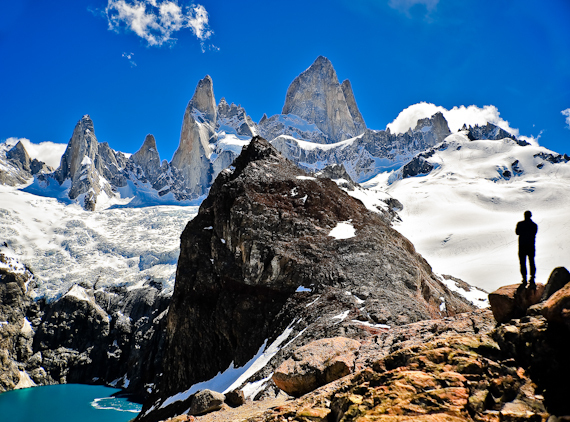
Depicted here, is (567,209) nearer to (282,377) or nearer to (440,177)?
(440,177)

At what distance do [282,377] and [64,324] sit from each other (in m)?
109

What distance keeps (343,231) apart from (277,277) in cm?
812

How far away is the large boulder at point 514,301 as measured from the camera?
28.7 ft

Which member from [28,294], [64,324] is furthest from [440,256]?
[28,294]

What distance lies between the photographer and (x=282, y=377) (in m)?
11.1

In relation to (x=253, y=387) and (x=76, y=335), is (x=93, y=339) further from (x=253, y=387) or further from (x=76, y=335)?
(x=253, y=387)

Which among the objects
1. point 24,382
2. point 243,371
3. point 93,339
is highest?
point 243,371

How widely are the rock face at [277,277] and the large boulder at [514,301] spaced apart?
1195cm

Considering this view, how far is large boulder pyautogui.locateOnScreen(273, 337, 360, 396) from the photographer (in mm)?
10648

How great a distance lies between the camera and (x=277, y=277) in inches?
1185

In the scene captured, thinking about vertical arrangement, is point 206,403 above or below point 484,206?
below

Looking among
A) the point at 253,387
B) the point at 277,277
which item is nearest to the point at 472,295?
the point at 277,277

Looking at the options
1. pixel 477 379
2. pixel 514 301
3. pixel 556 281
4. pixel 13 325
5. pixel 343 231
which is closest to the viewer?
pixel 477 379

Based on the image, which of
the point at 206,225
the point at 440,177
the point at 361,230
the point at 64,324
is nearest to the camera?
the point at 361,230
